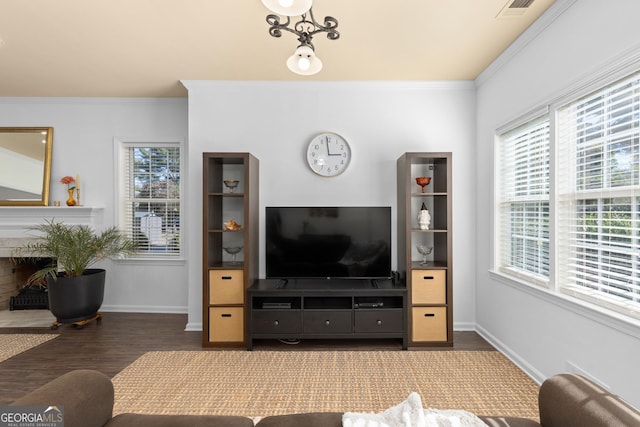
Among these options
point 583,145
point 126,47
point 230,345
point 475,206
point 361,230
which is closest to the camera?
point 583,145

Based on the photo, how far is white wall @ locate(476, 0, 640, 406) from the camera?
1.75 m

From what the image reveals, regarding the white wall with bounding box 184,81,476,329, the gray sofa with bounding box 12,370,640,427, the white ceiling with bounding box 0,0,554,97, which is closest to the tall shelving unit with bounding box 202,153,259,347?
the white wall with bounding box 184,81,476,329

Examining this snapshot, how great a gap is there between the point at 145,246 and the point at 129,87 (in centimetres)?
193

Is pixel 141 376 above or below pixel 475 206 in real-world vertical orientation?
below

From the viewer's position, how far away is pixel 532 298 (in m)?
2.56

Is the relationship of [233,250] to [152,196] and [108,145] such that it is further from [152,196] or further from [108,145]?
[108,145]

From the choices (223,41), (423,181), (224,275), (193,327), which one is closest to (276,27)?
(223,41)

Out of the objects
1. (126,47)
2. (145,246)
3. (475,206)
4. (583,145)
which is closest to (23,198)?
(145,246)

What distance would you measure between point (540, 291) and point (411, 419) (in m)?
1.93

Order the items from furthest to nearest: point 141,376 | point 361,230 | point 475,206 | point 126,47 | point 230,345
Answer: point 475,206 < point 361,230 < point 230,345 < point 126,47 < point 141,376

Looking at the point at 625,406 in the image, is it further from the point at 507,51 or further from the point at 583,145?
the point at 507,51

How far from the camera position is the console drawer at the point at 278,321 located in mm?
3111

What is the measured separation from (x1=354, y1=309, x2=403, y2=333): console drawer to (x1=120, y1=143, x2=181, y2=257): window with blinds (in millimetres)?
2546

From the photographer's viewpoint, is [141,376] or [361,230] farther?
[361,230]
